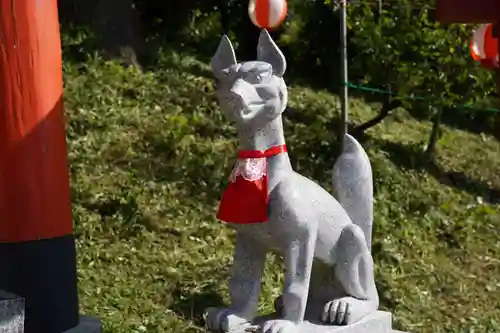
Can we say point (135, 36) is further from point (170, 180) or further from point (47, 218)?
point (47, 218)

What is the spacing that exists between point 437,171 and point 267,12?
95.0 inches

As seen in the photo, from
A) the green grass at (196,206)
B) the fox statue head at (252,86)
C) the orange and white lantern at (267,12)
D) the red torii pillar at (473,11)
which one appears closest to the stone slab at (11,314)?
the green grass at (196,206)

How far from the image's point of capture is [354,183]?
261cm

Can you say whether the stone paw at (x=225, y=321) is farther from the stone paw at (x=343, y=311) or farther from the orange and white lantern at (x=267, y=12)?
the orange and white lantern at (x=267, y=12)

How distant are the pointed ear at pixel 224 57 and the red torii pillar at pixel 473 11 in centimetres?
77

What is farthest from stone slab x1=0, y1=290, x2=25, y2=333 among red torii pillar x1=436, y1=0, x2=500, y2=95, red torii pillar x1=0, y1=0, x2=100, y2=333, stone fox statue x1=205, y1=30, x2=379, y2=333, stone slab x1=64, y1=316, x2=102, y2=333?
red torii pillar x1=436, y1=0, x2=500, y2=95

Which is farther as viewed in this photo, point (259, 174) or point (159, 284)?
point (159, 284)

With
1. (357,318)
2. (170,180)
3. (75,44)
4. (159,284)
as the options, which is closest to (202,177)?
(170,180)

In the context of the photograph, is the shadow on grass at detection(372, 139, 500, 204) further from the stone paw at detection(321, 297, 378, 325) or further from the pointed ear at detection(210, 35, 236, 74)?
the pointed ear at detection(210, 35, 236, 74)

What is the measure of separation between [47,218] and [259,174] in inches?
36.6

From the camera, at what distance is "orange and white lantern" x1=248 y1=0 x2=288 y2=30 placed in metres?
3.55

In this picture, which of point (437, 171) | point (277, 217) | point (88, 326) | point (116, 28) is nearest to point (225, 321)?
point (277, 217)

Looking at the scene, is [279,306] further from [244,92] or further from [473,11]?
[473,11]

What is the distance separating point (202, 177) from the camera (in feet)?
15.2
